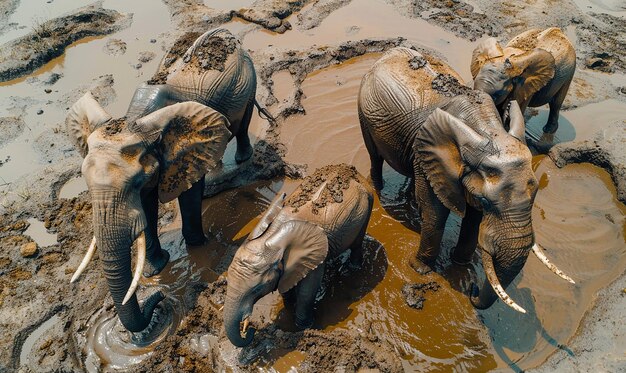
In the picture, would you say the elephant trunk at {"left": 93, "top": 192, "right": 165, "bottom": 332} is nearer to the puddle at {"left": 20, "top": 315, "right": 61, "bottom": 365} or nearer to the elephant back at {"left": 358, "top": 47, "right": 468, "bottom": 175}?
the puddle at {"left": 20, "top": 315, "right": 61, "bottom": 365}

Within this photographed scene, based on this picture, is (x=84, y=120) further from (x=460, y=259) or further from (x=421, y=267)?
(x=460, y=259)

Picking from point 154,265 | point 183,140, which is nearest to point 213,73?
point 183,140

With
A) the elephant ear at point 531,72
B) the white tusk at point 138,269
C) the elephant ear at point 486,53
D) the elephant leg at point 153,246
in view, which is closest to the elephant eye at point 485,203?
the elephant ear at point 531,72

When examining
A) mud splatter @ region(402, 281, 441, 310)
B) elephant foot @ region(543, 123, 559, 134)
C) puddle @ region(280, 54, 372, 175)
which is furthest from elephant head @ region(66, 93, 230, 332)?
elephant foot @ region(543, 123, 559, 134)

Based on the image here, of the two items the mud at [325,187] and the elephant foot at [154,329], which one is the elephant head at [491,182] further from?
the elephant foot at [154,329]

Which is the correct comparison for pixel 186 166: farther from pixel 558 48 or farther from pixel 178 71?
pixel 558 48
